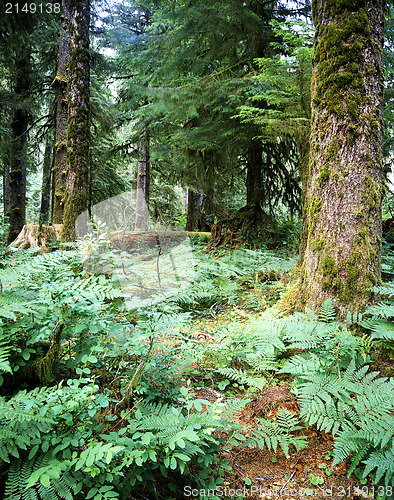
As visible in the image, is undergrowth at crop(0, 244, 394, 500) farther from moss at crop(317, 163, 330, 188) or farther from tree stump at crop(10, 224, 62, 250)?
tree stump at crop(10, 224, 62, 250)

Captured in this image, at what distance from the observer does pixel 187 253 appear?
7.03 m

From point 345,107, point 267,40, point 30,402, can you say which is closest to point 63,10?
point 267,40

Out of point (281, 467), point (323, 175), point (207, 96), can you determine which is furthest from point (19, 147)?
point (281, 467)

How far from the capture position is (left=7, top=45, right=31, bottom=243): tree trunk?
37.0 ft

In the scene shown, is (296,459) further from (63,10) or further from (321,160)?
(63,10)

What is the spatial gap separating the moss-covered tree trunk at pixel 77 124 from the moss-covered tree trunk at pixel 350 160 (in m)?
4.95

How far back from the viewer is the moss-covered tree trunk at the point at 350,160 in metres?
3.00

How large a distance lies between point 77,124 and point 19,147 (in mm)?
7200

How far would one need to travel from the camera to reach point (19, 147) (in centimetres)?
1181

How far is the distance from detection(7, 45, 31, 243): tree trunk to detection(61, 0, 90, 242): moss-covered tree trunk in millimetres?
6060

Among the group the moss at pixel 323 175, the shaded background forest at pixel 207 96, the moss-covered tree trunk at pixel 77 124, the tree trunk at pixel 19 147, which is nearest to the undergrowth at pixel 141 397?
the moss at pixel 323 175

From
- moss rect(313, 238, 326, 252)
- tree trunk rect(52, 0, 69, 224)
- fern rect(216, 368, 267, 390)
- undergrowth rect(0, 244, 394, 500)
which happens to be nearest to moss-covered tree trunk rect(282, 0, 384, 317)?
moss rect(313, 238, 326, 252)

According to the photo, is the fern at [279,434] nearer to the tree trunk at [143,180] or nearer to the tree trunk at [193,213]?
the tree trunk at [193,213]

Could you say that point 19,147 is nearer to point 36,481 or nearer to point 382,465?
point 36,481
